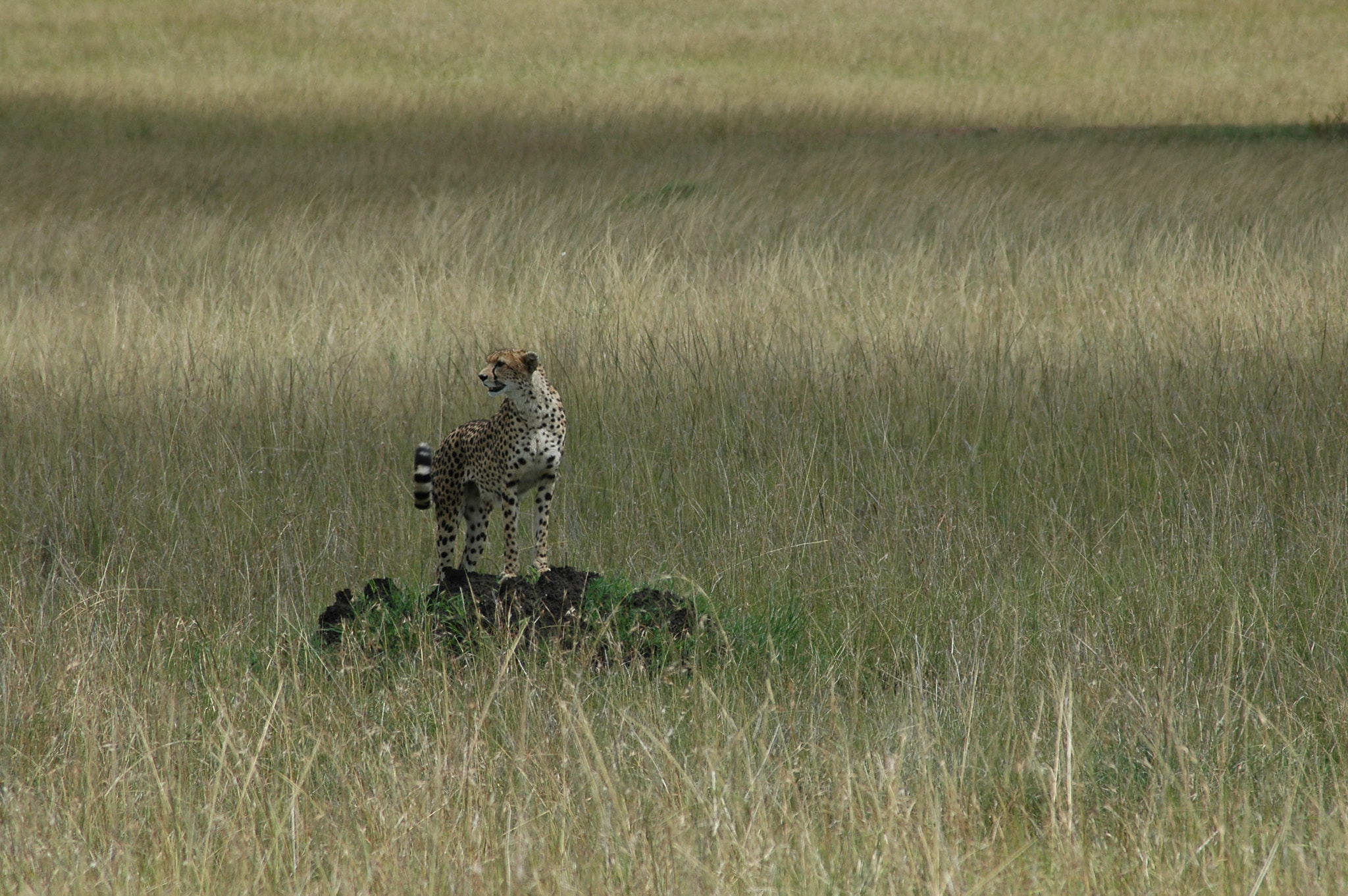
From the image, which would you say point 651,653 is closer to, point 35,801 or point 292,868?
point 292,868

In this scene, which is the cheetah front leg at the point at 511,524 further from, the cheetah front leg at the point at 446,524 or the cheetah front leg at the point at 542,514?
the cheetah front leg at the point at 446,524

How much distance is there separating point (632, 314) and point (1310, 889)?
5213 mm

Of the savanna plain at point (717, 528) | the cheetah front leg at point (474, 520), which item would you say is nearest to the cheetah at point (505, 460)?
the cheetah front leg at point (474, 520)

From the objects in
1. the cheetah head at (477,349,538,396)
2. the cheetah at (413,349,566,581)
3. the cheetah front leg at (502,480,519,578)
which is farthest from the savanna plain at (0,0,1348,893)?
the cheetah head at (477,349,538,396)

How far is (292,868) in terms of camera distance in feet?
7.38

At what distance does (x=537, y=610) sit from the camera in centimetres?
331

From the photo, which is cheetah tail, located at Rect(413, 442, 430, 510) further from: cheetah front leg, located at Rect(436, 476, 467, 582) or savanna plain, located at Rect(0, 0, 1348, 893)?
savanna plain, located at Rect(0, 0, 1348, 893)

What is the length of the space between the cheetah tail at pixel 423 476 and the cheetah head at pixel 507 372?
0.74ft

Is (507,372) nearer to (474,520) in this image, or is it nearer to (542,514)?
(542,514)

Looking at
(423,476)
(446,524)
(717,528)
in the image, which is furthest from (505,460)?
(717,528)

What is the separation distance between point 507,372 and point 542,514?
46 centimetres

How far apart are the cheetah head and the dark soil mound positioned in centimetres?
67

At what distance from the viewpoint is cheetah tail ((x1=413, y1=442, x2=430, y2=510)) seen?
2.93 metres

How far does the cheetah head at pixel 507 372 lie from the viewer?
2.79 metres
